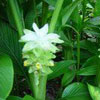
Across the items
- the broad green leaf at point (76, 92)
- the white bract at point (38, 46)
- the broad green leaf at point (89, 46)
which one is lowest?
the broad green leaf at point (76, 92)

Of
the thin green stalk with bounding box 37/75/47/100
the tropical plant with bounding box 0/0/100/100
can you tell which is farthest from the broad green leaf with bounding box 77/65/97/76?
the thin green stalk with bounding box 37/75/47/100

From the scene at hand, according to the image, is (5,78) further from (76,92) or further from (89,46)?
(89,46)

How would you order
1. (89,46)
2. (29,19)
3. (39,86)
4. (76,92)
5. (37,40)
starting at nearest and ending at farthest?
(37,40)
(39,86)
(76,92)
(29,19)
(89,46)

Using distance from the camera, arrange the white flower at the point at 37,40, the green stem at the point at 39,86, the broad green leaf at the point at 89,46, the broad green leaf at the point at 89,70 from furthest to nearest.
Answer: the broad green leaf at the point at 89,46 → the broad green leaf at the point at 89,70 → the green stem at the point at 39,86 → the white flower at the point at 37,40

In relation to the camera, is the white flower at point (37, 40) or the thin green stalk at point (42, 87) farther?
the thin green stalk at point (42, 87)

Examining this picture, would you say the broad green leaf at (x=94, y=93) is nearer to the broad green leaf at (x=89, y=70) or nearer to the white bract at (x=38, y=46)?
the broad green leaf at (x=89, y=70)

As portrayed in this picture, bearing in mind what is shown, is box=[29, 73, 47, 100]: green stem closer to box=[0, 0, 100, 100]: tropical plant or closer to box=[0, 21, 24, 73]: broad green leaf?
box=[0, 0, 100, 100]: tropical plant

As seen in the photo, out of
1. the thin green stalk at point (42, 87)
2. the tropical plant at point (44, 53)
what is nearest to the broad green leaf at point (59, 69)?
the tropical plant at point (44, 53)

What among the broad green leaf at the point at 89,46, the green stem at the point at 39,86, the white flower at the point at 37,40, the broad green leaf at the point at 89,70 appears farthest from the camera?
the broad green leaf at the point at 89,46

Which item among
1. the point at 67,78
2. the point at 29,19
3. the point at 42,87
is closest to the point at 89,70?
the point at 67,78
